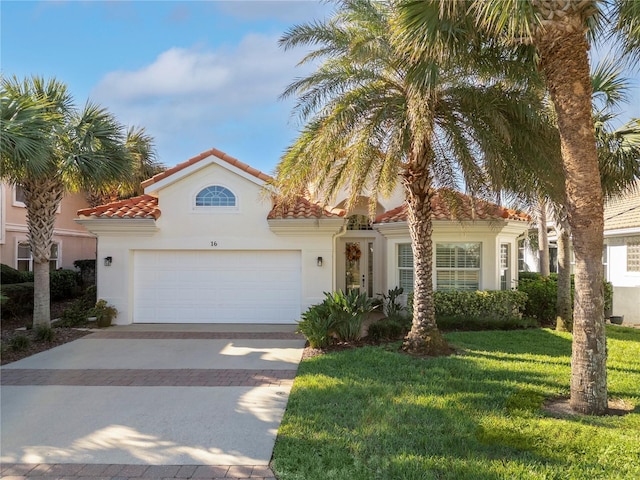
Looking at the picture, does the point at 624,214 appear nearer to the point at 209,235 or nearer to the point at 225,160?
the point at 225,160

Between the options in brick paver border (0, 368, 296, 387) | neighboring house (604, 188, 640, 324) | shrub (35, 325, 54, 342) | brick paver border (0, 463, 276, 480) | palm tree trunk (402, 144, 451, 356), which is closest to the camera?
brick paver border (0, 463, 276, 480)

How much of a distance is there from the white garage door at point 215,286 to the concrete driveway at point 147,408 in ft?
9.67

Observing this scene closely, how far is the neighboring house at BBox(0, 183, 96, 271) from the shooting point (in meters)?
17.7

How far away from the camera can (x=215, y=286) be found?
542 inches

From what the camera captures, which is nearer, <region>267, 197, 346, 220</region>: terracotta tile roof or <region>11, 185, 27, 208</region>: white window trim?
<region>267, 197, 346, 220</region>: terracotta tile roof

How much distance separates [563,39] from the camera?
570cm

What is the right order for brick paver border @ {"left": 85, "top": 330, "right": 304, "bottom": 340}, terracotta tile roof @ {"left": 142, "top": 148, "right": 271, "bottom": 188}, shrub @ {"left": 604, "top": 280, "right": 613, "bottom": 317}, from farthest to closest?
shrub @ {"left": 604, "top": 280, "right": 613, "bottom": 317}
terracotta tile roof @ {"left": 142, "top": 148, "right": 271, "bottom": 188}
brick paver border @ {"left": 85, "top": 330, "right": 304, "bottom": 340}

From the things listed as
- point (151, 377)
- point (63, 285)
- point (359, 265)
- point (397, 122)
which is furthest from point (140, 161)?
point (397, 122)

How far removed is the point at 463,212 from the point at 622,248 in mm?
11354

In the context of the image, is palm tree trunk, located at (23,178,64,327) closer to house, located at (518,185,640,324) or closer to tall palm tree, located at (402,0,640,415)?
tall palm tree, located at (402,0,640,415)

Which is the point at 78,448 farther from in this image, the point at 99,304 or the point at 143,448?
the point at 99,304

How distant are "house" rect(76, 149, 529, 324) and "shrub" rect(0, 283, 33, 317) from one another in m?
3.33

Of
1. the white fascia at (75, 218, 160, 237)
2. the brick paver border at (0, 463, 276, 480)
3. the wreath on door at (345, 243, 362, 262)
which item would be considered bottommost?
the brick paver border at (0, 463, 276, 480)

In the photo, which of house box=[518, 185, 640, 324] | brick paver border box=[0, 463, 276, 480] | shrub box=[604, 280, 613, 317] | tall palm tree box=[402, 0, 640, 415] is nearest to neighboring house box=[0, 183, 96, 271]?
brick paver border box=[0, 463, 276, 480]
